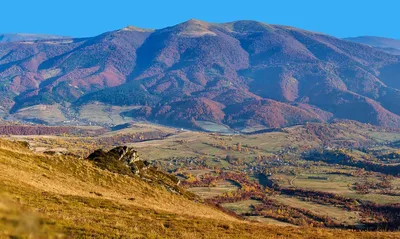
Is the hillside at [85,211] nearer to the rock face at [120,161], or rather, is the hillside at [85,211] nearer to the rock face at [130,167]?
the rock face at [130,167]

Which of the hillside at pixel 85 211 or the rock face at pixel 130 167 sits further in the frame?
the rock face at pixel 130 167

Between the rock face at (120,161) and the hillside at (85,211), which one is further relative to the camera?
the rock face at (120,161)

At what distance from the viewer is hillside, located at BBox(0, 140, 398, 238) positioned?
19.4 metres

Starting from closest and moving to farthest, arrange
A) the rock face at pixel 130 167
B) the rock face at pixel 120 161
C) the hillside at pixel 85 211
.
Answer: the hillside at pixel 85 211, the rock face at pixel 130 167, the rock face at pixel 120 161

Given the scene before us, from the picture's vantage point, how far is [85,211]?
30.4m

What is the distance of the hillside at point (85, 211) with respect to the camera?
19.4m

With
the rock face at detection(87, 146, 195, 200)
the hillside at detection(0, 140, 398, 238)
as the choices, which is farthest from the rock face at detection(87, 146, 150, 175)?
the hillside at detection(0, 140, 398, 238)

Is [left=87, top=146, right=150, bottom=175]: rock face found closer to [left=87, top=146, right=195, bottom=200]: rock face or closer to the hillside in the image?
[left=87, top=146, right=195, bottom=200]: rock face

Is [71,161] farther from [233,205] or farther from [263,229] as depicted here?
[233,205]

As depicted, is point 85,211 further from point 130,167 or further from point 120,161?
point 120,161

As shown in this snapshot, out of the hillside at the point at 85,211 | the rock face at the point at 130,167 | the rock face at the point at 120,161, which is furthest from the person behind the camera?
the rock face at the point at 120,161

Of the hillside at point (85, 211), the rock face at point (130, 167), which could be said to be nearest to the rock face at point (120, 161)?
the rock face at point (130, 167)

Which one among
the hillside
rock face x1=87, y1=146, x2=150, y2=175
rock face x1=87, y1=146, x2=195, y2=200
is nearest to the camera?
the hillside

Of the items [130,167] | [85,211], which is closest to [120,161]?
[130,167]
